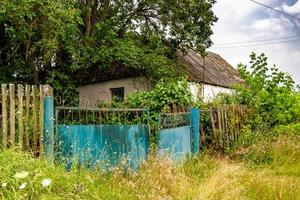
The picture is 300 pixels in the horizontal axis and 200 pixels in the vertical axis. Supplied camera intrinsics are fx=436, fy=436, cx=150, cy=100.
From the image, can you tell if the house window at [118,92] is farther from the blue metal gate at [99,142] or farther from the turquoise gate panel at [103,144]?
the turquoise gate panel at [103,144]

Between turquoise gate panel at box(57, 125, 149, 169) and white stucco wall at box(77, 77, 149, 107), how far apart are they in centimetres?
1345

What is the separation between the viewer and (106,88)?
24438 mm

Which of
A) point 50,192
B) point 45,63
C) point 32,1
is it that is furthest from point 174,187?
point 45,63

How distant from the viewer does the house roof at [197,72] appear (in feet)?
77.4

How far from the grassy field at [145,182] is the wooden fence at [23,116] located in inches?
36.5

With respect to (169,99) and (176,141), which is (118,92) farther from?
(176,141)

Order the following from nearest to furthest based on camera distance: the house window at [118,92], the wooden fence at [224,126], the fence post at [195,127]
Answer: the fence post at [195,127], the wooden fence at [224,126], the house window at [118,92]

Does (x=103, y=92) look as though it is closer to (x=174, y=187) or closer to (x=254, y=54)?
(x=254, y=54)

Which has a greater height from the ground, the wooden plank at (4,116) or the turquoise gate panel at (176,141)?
the wooden plank at (4,116)

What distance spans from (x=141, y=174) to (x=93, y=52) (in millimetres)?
14533

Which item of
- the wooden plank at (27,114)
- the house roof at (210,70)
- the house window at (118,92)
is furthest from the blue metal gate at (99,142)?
the house roof at (210,70)

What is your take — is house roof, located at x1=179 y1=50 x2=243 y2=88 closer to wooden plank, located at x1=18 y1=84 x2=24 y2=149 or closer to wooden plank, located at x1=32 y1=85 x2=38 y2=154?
wooden plank, located at x1=32 y1=85 x2=38 y2=154

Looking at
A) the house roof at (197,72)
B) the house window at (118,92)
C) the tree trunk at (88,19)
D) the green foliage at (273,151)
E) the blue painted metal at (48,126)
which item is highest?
the tree trunk at (88,19)

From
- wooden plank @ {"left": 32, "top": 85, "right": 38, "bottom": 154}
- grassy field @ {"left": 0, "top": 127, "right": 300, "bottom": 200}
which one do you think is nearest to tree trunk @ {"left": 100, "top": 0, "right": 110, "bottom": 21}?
grassy field @ {"left": 0, "top": 127, "right": 300, "bottom": 200}
